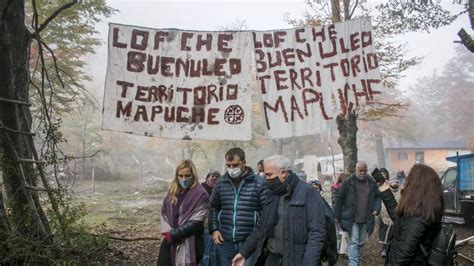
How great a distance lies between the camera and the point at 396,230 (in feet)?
11.3

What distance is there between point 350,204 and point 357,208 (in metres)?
0.13

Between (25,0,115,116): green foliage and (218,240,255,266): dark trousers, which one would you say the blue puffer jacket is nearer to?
(218,240,255,266): dark trousers

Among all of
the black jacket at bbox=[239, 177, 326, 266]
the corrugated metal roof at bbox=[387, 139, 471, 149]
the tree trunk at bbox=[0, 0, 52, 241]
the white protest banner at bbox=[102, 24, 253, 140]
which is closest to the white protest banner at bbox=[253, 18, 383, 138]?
the white protest banner at bbox=[102, 24, 253, 140]

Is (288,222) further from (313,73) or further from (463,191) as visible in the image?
(463,191)

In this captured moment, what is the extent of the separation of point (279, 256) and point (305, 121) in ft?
6.73

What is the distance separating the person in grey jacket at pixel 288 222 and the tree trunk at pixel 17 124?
2.92 m

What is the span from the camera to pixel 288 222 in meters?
3.87

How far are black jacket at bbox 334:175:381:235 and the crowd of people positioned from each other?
16 mm

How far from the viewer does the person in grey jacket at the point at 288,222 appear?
377 centimetres

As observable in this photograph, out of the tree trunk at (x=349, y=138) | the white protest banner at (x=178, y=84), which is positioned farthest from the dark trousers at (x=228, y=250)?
the tree trunk at (x=349, y=138)

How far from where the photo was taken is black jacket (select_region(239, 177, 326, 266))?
373 cm

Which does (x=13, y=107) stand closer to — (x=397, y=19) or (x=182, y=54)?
(x=182, y=54)

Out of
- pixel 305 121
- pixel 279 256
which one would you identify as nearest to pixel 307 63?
pixel 305 121

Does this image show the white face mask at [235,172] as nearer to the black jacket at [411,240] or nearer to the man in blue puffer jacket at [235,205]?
the man in blue puffer jacket at [235,205]
